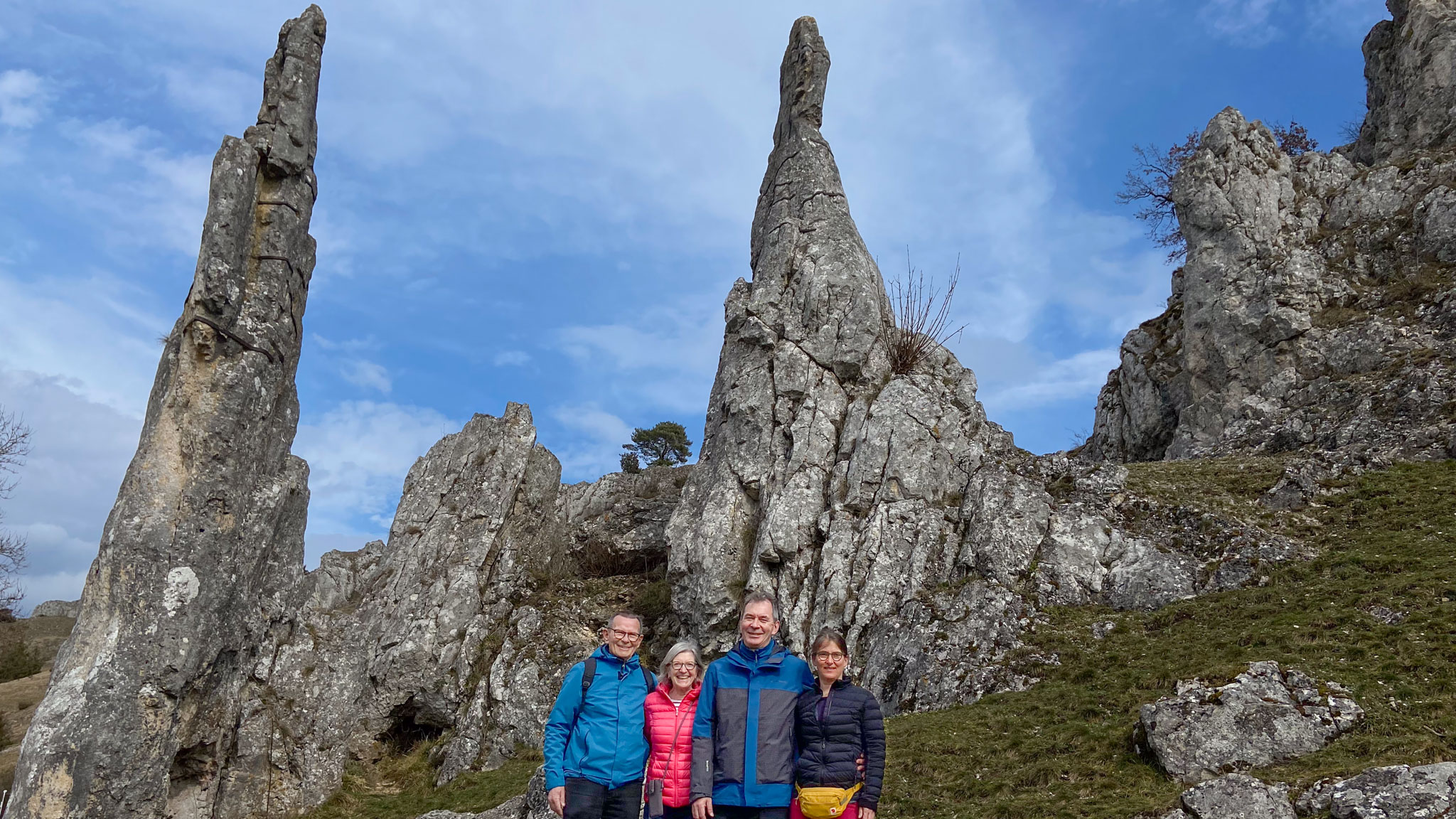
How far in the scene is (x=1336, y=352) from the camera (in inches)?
1239

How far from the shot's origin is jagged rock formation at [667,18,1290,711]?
875 inches

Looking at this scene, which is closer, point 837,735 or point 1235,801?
point 837,735

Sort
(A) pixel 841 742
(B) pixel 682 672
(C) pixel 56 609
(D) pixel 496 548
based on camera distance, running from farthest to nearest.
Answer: (C) pixel 56 609 → (D) pixel 496 548 → (B) pixel 682 672 → (A) pixel 841 742

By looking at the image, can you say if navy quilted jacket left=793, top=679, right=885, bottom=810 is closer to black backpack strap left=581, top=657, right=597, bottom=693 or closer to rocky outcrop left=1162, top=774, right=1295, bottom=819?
black backpack strap left=581, top=657, right=597, bottom=693

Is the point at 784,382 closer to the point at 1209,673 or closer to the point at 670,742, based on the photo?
the point at 1209,673

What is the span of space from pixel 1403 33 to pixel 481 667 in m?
58.6

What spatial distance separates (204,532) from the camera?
67.9ft

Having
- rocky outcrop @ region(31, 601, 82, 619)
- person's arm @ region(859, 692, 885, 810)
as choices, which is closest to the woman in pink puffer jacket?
person's arm @ region(859, 692, 885, 810)

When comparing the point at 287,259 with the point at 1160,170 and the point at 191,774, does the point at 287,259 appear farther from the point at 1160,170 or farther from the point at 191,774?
the point at 1160,170

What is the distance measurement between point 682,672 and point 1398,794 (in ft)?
28.4

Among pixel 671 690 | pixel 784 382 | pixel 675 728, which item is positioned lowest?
pixel 675 728

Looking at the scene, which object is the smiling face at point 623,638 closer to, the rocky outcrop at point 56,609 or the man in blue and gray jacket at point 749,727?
the man in blue and gray jacket at point 749,727

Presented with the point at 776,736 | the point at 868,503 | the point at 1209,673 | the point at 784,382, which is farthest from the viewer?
the point at 784,382

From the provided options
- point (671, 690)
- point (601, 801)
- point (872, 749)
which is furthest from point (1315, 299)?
point (601, 801)
